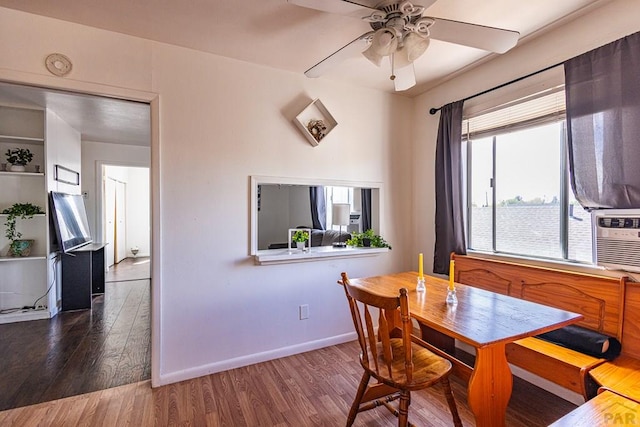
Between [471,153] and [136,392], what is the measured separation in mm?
3260

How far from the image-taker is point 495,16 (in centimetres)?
195

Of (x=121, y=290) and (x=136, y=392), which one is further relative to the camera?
(x=121, y=290)

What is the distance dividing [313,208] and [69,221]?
3.31 metres

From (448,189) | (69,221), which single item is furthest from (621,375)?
(69,221)

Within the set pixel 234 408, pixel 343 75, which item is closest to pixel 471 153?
pixel 343 75

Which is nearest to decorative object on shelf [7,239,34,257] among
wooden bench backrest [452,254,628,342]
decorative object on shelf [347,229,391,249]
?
decorative object on shelf [347,229,391,249]

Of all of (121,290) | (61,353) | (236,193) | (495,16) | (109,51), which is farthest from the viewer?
(121,290)

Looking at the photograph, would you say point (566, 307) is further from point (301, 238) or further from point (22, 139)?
point (22, 139)

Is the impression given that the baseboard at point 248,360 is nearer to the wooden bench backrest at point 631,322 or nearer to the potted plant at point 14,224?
the wooden bench backrest at point 631,322

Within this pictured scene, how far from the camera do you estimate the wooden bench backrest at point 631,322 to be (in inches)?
66.6

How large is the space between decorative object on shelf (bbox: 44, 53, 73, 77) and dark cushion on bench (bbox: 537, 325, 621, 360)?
11.5 ft

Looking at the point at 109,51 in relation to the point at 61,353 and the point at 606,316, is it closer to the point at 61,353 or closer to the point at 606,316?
the point at 61,353

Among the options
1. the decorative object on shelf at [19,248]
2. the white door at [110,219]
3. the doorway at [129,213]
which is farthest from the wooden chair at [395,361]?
the doorway at [129,213]

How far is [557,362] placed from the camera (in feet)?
5.66
